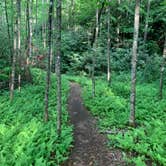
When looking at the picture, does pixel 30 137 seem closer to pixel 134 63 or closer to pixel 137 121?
pixel 137 121

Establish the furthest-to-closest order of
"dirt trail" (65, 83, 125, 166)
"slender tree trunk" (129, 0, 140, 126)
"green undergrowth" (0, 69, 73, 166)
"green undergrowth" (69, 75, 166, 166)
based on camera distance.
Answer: "slender tree trunk" (129, 0, 140, 126)
"green undergrowth" (69, 75, 166, 166)
"dirt trail" (65, 83, 125, 166)
"green undergrowth" (0, 69, 73, 166)

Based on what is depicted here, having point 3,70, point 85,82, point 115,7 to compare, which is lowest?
point 85,82

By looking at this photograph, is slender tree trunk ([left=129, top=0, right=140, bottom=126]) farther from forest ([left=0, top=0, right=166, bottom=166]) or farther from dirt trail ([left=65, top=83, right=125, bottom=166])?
dirt trail ([left=65, top=83, right=125, bottom=166])

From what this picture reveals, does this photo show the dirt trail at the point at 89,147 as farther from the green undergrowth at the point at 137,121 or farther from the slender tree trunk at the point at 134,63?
the slender tree trunk at the point at 134,63

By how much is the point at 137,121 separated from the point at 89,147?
311 centimetres

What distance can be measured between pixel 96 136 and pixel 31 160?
10.5 ft

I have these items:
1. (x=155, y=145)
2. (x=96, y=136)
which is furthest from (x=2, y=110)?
(x=155, y=145)

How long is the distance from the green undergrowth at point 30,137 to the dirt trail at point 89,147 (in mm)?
398

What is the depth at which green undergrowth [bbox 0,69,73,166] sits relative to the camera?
23.8 ft

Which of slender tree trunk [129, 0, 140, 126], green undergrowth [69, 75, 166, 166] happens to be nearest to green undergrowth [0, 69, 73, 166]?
green undergrowth [69, 75, 166, 166]

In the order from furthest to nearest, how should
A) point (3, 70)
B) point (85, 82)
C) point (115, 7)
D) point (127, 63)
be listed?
point (115, 7) < point (127, 63) < point (85, 82) < point (3, 70)

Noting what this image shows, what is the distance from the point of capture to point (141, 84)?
717 inches

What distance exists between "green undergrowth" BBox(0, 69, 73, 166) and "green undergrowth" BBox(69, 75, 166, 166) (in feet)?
6.18

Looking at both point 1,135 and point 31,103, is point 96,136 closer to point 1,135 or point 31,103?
point 1,135
